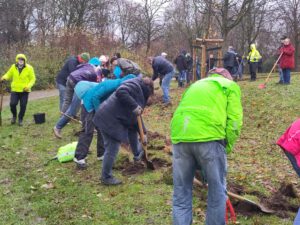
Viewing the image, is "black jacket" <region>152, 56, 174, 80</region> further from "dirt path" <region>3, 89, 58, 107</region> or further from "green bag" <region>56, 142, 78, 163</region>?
"dirt path" <region>3, 89, 58, 107</region>

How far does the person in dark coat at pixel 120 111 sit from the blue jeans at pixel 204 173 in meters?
1.80

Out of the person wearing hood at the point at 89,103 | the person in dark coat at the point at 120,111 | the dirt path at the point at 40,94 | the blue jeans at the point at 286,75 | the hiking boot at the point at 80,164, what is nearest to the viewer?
the person in dark coat at the point at 120,111

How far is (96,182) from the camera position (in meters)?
6.49

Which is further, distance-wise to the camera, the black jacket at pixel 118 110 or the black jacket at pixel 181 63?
the black jacket at pixel 181 63

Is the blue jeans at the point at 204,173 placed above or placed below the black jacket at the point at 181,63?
below

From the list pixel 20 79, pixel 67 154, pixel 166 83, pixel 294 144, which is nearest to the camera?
pixel 294 144

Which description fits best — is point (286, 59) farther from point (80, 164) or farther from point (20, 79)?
point (80, 164)

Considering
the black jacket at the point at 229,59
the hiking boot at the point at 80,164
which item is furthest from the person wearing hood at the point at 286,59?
the hiking boot at the point at 80,164

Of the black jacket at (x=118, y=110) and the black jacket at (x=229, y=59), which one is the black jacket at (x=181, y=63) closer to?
the black jacket at (x=229, y=59)

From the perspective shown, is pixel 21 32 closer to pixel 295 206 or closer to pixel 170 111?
pixel 170 111

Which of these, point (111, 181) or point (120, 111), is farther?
point (111, 181)

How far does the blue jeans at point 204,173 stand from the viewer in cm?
391

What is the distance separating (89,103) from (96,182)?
4.04ft

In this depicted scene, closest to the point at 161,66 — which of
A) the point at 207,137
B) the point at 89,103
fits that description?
the point at 89,103
